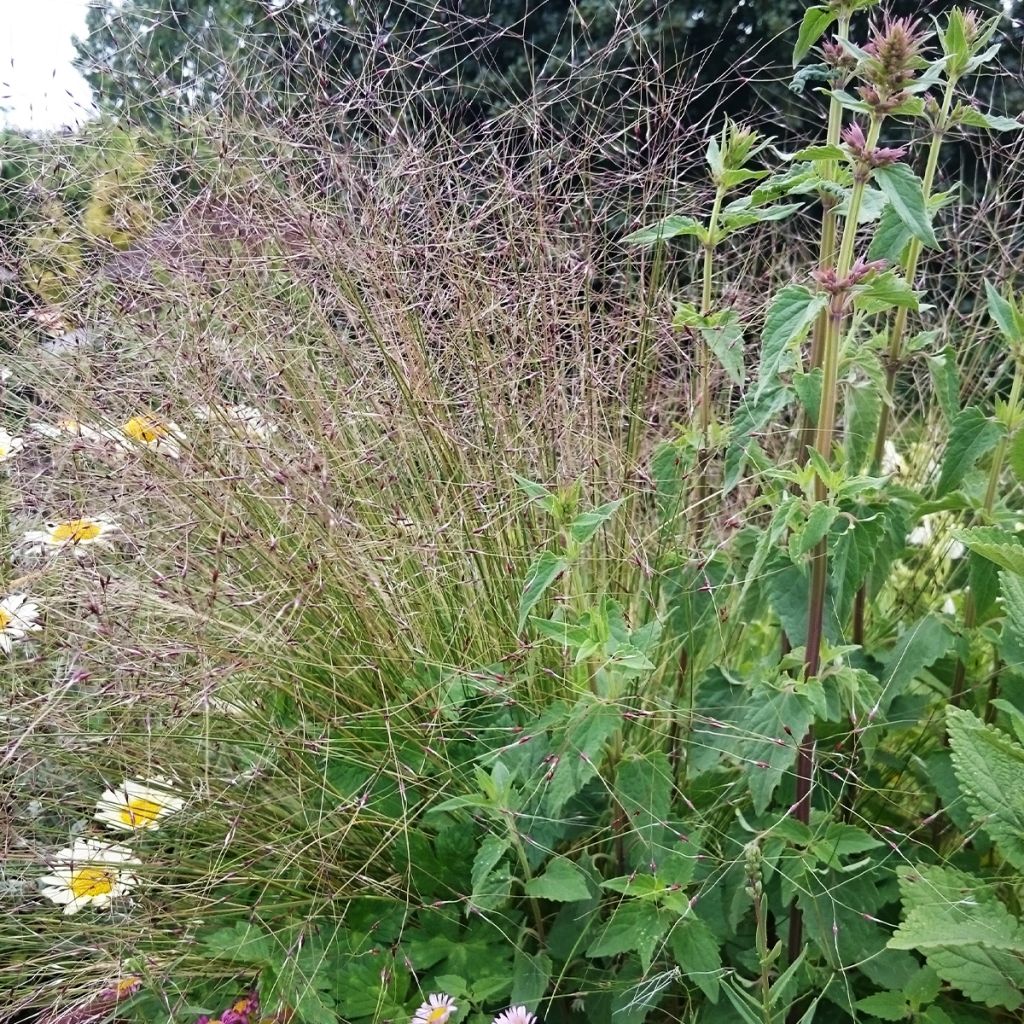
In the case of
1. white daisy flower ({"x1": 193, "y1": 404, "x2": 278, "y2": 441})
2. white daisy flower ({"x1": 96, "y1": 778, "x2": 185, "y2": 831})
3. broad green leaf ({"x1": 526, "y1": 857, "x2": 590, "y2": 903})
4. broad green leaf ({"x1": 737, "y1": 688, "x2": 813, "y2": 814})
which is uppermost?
white daisy flower ({"x1": 193, "y1": 404, "x2": 278, "y2": 441})

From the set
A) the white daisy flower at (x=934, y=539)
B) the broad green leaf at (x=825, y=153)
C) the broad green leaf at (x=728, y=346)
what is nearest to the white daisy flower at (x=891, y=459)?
the white daisy flower at (x=934, y=539)

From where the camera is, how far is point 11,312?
1800mm

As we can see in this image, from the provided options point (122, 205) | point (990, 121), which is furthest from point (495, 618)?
point (122, 205)

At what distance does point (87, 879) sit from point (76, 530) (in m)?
0.49

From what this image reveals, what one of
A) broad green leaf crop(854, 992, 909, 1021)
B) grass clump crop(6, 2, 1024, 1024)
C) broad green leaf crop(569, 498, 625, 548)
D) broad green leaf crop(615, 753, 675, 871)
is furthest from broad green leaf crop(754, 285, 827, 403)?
broad green leaf crop(854, 992, 909, 1021)

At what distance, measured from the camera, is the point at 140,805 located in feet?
4.50

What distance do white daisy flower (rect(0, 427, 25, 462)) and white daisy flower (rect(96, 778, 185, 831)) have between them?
62 cm

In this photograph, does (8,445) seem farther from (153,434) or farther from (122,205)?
(122,205)

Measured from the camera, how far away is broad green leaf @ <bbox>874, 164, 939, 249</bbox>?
0.97 metres

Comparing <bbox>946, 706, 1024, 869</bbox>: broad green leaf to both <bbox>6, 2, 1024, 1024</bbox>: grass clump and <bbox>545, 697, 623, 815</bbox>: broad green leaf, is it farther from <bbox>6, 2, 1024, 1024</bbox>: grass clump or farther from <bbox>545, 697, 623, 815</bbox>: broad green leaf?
<bbox>545, 697, 623, 815</bbox>: broad green leaf

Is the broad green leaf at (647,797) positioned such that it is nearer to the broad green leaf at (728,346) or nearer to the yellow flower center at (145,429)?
the broad green leaf at (728,346)

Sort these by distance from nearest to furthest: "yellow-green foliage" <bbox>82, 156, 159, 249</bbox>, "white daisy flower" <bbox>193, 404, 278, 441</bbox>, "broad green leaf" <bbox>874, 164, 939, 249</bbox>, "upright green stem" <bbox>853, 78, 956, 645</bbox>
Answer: "broad green leaf" <bbox>874, 164, 939, 249</bbox> → "upright green stem" <bbox>853, 78, 956, 645</bbox> → "white daisy flower" <bbox>193, 404, 278, 441</bbox> → "yellow-green foliage" <bbox>82, 156, 159, 249</bbox>

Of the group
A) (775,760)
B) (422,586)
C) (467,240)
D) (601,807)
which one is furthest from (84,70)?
(775,760)

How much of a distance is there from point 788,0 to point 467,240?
1.85 m
